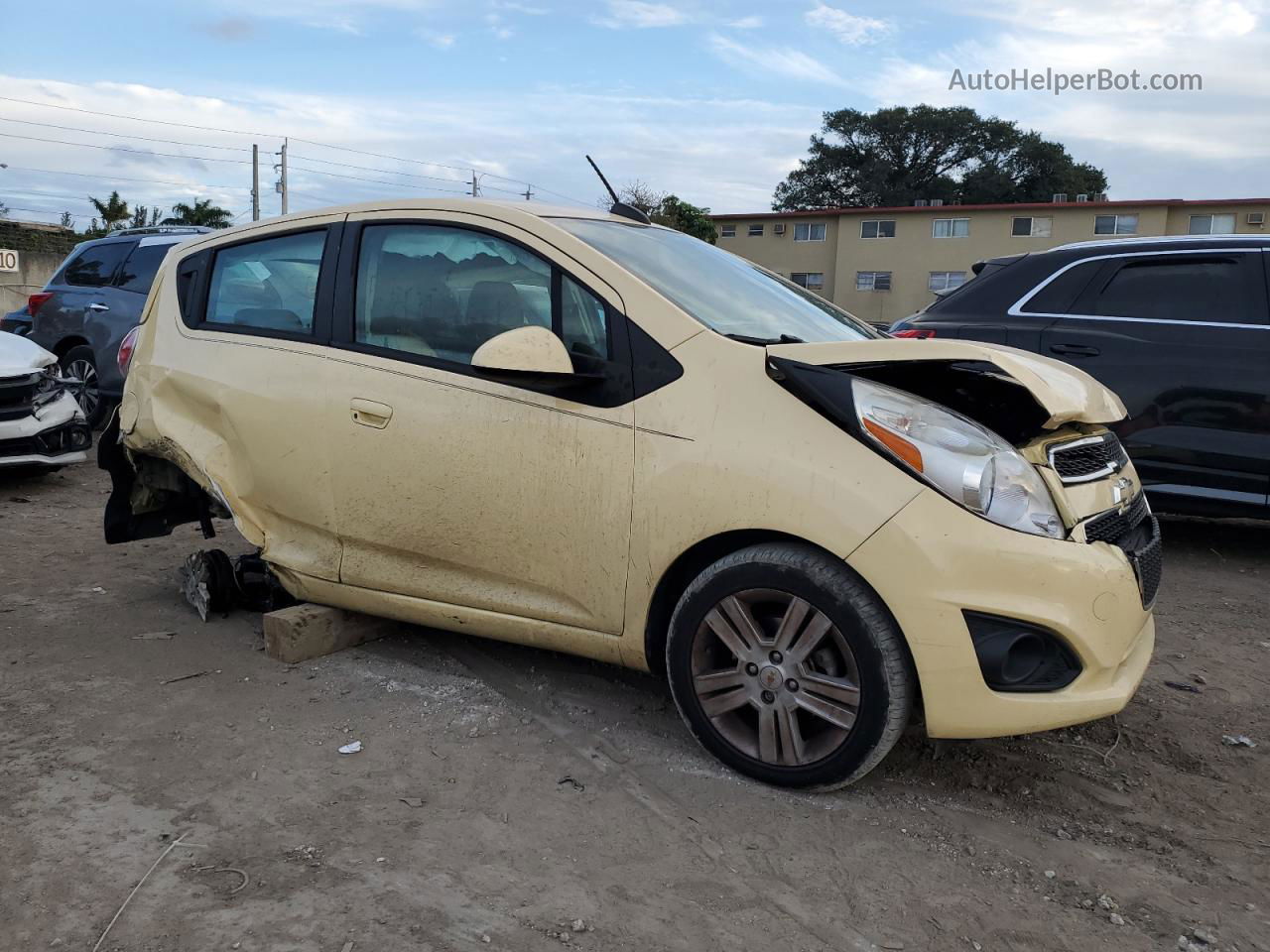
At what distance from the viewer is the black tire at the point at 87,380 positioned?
32.2ft

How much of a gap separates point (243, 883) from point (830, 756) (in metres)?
1.56

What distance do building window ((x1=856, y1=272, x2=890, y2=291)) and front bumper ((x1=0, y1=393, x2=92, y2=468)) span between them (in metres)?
38.4

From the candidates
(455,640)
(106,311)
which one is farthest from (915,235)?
(455,640)

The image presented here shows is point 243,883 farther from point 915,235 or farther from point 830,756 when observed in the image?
point 915,235

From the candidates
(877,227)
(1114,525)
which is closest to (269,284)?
(1114,525)

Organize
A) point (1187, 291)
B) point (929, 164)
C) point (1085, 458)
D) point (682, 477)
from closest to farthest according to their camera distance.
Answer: point (682, 477), point (1085, 458), point (1187, 291), point (929, 164)

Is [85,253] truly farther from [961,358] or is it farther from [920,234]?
[920,234]

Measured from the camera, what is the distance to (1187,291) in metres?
5.70

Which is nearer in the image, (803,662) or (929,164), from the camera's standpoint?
(803,662)

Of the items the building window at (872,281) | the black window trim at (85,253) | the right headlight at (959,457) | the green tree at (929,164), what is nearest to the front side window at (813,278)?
the building window at (872,281)

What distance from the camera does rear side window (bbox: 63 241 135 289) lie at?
9969mm

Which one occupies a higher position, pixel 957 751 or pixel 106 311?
pixel 106 311

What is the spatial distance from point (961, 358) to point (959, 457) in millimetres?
291

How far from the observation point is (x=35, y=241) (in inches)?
1127
